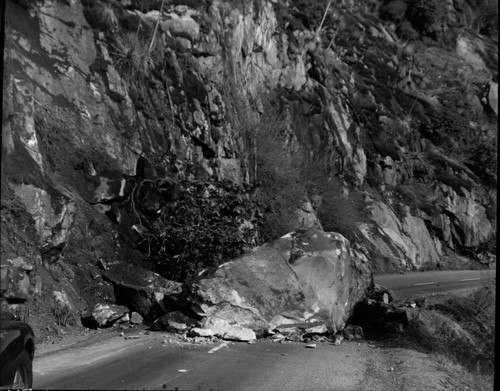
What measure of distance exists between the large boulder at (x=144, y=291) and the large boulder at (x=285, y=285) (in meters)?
0.65

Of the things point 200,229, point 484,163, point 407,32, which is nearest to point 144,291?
point 200,229

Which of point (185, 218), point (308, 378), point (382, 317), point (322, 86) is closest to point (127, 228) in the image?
point (185, 218)

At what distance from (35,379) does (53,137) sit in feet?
36.3

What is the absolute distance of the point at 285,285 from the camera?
1277cm

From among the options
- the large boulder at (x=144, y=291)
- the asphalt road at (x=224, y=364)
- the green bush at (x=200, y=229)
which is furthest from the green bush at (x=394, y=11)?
the asphalt road at (x=224, y=364)

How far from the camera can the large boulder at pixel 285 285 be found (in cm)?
1195

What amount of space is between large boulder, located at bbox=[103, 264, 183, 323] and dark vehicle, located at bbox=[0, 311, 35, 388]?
22.4 ft

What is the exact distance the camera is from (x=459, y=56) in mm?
64312

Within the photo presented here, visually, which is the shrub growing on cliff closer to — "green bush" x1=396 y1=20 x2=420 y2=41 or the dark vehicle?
the dark vehicle

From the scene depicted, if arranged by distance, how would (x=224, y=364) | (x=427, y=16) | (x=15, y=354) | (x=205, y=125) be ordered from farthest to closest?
(x=427, y=16)
(x=205, y=125)
(x=224, y=364)
(x=15, y=354)

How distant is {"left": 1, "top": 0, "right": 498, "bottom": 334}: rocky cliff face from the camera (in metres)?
13.4

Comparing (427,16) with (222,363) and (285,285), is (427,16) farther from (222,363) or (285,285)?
(222,363)

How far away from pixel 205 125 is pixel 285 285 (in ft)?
37.2

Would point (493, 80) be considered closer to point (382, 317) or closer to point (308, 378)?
point (382, 317)
